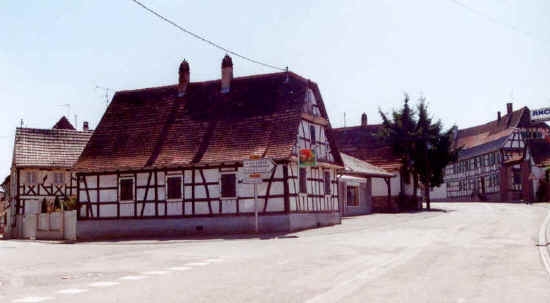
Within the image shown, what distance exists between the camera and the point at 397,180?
52.2 meters

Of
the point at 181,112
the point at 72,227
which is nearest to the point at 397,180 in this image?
the point at 181,112

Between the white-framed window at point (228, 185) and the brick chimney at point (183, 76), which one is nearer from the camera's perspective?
the white-framed window at point (228, 185)

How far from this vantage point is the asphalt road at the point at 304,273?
10.4m

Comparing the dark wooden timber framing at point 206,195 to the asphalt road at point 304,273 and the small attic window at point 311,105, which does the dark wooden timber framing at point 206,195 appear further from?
the asphalt road at point 304,273

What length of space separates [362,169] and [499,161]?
30224 mm

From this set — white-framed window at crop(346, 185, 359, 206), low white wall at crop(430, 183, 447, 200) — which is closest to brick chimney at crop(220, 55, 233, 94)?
white-framed window at crop(346, 185, 359, 206)

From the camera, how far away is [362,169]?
47.5 m

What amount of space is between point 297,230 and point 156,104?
39.3 feet

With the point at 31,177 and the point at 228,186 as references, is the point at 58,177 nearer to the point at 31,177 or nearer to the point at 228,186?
the point at 31,177

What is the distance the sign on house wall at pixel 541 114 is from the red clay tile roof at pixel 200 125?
47.8ft

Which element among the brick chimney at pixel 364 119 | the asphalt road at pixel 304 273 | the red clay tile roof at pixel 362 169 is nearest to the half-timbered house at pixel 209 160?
the red clay tile roof at pixel 362 169

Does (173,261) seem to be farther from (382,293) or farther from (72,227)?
(72,227)

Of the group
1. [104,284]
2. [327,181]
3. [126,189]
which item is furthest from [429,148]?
[104,284]

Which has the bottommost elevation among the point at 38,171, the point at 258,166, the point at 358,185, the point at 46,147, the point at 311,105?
the point at 358,185
